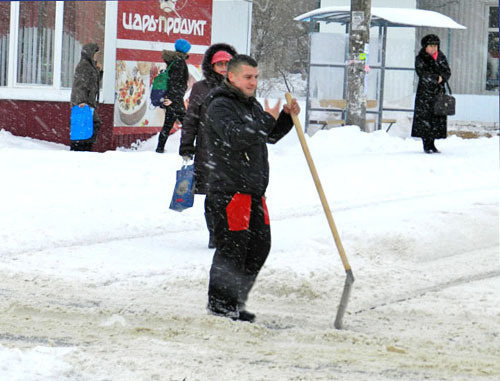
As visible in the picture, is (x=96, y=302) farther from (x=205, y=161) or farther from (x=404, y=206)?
(x=404, y=206)

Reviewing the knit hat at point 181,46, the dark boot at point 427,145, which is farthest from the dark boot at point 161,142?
the dark boot at point 427,145

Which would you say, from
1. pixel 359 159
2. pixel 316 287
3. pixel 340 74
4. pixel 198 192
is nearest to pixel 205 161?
pixel 198 192

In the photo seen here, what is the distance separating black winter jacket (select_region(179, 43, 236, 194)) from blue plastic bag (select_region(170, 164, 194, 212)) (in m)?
0.08

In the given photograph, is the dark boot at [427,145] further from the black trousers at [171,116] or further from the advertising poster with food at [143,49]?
the advertising poster with food at [143,49]

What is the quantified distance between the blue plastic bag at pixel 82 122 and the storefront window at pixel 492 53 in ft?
48.1

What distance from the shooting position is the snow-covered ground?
4.95m

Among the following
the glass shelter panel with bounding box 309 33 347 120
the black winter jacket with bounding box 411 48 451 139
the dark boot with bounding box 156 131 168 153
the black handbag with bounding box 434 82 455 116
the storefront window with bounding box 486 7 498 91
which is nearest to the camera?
the black handbag with bounding box 434 82 455 116

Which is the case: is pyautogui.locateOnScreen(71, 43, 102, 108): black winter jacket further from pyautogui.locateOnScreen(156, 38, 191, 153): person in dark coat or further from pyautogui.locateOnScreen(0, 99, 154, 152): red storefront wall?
pyautogui.locateOnScreen(0, 99, 154, 152): red storefront wall

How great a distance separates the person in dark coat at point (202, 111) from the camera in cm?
752

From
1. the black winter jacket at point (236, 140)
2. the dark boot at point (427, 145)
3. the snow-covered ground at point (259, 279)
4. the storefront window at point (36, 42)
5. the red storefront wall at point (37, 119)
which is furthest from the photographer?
the storefront window at point (36, 42)

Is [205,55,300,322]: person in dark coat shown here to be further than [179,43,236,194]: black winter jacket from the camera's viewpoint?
No

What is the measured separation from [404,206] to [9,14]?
8276 mm

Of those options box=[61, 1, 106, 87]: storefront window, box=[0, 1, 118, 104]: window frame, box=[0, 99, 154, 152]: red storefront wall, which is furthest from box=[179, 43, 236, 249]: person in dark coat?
box=[0, 1, 118, 104]: window frame

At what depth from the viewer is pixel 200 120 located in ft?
25.0
